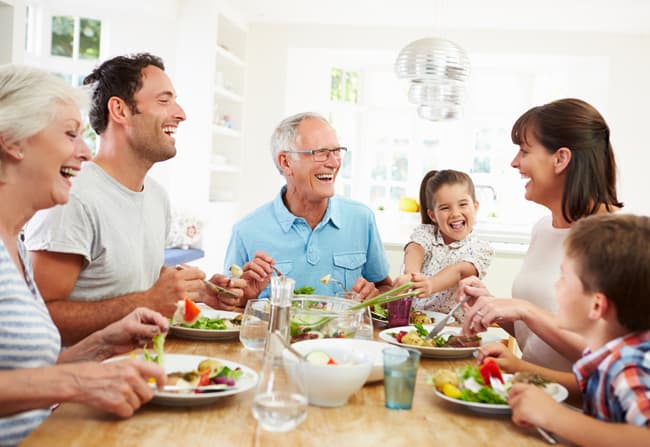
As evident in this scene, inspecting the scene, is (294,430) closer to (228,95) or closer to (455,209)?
(455,209)

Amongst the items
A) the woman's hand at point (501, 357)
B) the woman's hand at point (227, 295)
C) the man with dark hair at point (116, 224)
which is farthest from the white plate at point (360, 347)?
the woman's hand at point (227, 295)

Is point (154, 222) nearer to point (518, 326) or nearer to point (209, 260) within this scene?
point (518, 326)

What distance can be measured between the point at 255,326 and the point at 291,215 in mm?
1143

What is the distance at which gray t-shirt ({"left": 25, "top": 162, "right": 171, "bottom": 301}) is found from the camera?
204 cm

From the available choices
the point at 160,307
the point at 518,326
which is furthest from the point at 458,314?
the point at 160,307

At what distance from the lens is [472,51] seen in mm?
8109

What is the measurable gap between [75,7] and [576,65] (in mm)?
5680

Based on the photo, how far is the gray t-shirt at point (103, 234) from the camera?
2043 millimetres

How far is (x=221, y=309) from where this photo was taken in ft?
7.66

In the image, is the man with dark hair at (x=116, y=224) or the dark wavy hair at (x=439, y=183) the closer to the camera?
the man with dark hair at (x=116, y=224)

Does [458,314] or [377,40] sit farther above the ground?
[377,40]

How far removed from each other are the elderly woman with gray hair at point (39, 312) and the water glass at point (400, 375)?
43 cm

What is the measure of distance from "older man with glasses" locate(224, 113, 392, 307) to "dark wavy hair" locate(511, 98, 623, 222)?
1039 millimetres

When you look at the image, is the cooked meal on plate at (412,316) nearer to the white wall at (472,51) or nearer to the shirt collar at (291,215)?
the shirt collar at (291,215)
